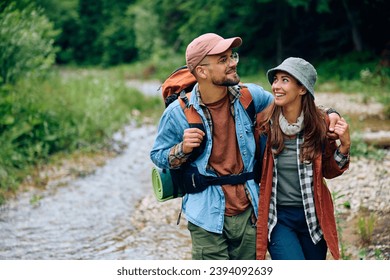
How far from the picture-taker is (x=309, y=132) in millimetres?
3176

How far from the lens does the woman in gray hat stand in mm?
3176

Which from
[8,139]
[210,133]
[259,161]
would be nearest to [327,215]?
[259,161]

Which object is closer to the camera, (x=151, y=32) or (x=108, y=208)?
(x=108, y=208)

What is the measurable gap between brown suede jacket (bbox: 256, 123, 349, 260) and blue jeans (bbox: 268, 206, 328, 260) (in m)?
0.07

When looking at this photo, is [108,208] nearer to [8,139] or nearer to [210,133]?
[8,139]

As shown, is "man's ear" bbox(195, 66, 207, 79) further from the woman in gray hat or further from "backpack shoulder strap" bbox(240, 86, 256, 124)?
the woman in gray hat

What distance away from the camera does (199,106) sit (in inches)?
129

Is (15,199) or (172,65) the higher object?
(172,65)

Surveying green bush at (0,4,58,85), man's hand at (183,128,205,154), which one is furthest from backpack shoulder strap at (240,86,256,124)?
green bush at (0,4,58,85)

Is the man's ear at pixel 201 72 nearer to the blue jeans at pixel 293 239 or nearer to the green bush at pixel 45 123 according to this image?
the blue jeans at pixel 293 239

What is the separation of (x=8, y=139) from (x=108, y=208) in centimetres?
234

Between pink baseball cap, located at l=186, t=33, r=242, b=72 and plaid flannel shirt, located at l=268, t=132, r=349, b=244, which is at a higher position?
pink baseball cap, located at l=186, t=33, r=242, b=72

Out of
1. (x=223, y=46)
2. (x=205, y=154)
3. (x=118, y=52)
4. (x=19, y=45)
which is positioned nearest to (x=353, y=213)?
(x=205, y=154)
